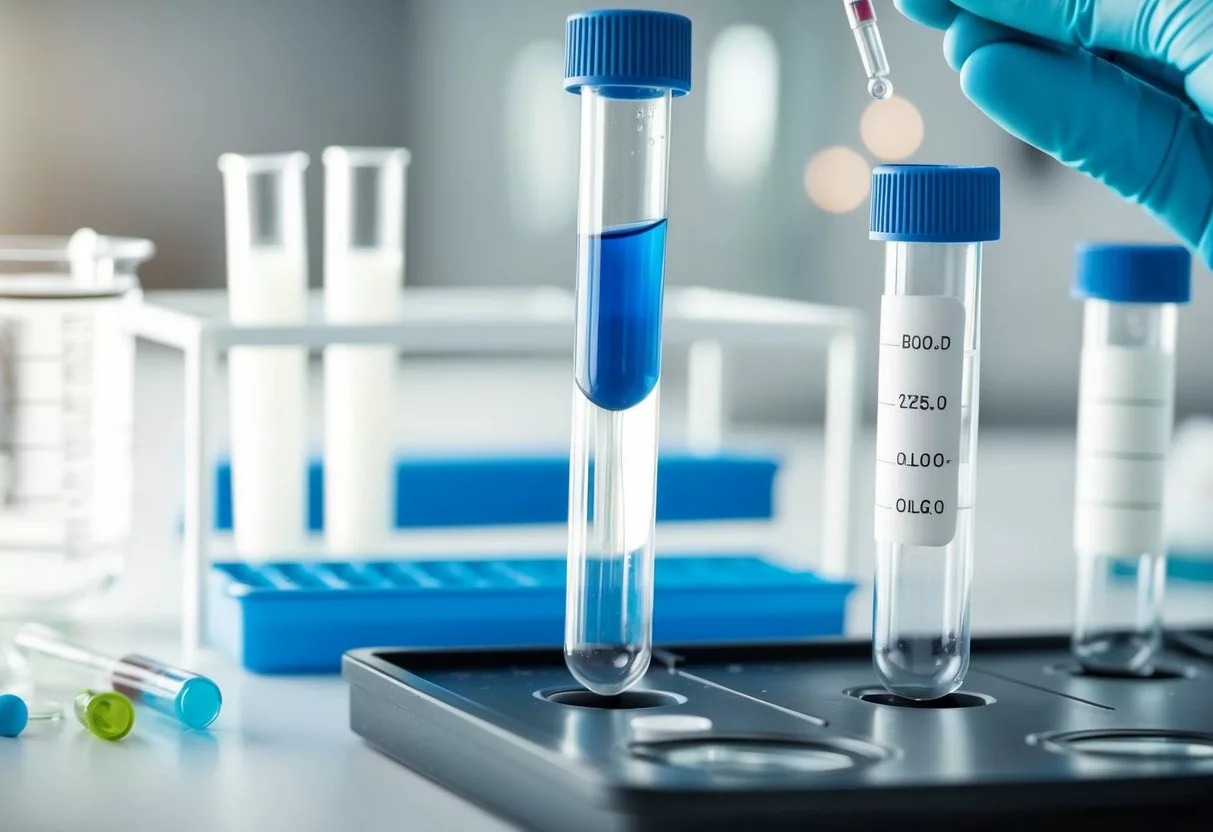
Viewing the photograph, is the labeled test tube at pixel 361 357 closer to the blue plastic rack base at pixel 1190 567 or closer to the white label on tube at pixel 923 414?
the white label on tube at pixel 923 414

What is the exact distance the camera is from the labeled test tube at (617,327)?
0.82 m

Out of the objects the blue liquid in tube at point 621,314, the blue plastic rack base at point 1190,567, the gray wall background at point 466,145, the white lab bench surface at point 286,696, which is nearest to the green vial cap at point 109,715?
the white lab bench surface at point 286,696

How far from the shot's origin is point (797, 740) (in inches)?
31.9

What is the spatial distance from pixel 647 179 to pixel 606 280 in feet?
0.18

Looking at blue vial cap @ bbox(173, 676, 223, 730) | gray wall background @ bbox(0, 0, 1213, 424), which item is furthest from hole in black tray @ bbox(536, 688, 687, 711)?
gray wall background @ bbox(0, 0, 1213, 424)

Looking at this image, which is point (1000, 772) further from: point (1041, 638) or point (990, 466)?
point (990, 466)

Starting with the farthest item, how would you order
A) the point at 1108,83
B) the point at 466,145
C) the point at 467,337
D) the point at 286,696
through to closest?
the point at 466,145, the point at 467,337, the point at 286,696, the point at 1108,83

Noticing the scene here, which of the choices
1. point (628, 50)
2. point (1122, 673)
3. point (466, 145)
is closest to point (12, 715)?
point (628, 50)

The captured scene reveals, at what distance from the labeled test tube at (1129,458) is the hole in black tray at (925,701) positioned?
0.55 ft

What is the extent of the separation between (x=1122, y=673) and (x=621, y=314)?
1.45 ft

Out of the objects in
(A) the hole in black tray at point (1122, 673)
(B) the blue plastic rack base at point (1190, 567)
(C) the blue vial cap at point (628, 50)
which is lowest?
(B) the blue plastic rack base at point (1190, 567)

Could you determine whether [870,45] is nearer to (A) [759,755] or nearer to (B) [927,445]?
(B) [927,445]

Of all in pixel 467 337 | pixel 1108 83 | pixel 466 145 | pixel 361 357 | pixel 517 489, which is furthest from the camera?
pixel 466 145

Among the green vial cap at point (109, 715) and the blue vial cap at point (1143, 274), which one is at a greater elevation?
the blue vial cap at point (1143, 274)
